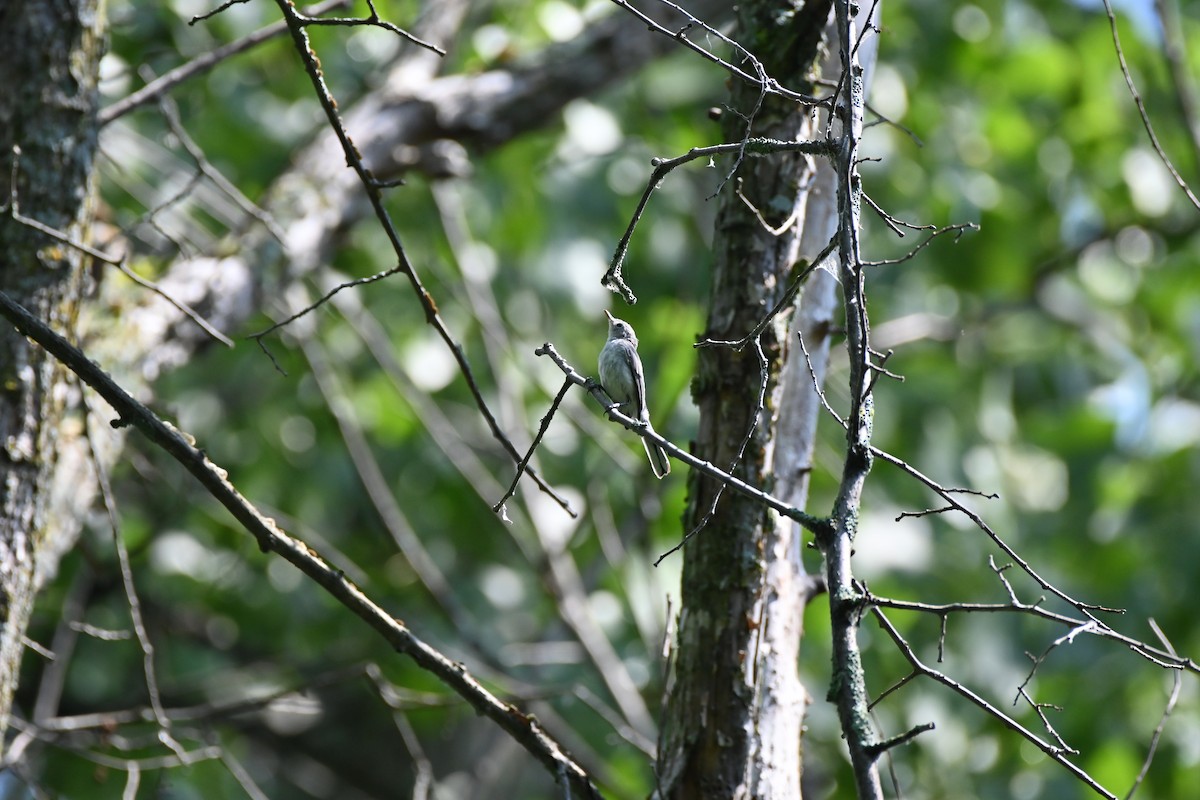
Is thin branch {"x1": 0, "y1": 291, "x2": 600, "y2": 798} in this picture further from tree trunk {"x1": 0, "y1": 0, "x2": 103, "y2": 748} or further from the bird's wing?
the bird's wing

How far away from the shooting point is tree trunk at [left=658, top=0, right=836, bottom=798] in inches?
86.1

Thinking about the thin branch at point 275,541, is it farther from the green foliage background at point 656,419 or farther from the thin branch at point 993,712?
the green foliage background at point 656,419

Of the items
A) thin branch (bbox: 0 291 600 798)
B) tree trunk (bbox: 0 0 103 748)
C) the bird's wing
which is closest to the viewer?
thin branch (bbox: 0 291 600 798)

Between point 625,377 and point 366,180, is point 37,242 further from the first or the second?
point 625,377

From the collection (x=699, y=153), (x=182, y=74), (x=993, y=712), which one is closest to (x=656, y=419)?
(x=182, y=74)

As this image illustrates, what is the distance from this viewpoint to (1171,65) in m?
3.62

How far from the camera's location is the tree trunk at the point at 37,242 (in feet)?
8.33

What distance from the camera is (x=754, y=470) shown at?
2.31 meters

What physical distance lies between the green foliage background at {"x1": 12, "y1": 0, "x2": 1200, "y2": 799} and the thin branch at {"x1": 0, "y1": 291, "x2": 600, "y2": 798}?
233 centimetres

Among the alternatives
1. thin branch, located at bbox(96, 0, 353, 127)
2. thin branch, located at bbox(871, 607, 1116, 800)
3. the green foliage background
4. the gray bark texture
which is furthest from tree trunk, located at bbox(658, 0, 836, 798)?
the green foliage background

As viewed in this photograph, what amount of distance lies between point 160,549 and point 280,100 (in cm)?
261

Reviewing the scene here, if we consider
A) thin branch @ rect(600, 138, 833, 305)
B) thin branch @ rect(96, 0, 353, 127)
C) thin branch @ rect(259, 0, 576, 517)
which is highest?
thin branch @ rect(96, 0, 353, 127)

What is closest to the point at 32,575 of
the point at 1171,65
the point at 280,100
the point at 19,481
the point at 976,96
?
the point at 19,481

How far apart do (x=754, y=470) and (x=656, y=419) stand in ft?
9.26
